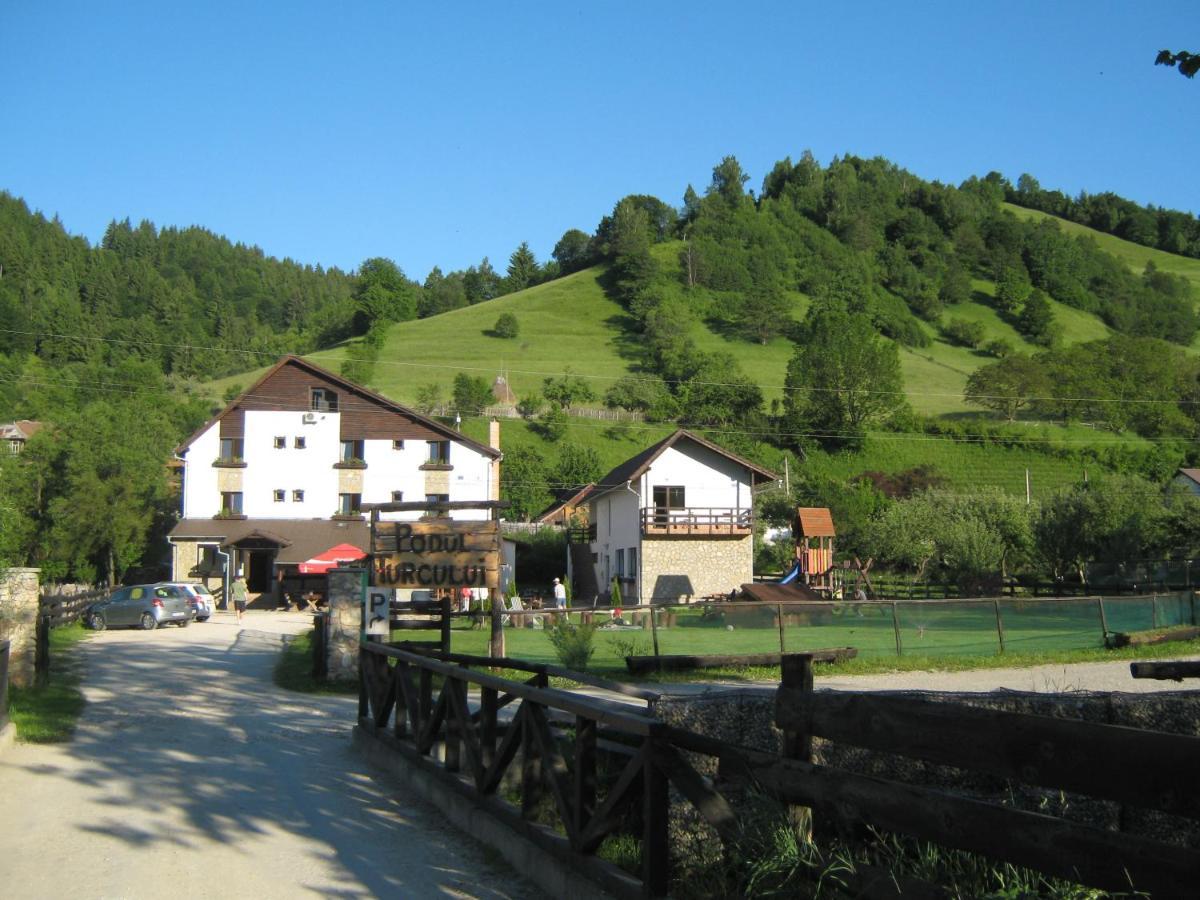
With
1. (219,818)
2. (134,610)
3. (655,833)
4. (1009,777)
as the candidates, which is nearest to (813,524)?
(134,610)

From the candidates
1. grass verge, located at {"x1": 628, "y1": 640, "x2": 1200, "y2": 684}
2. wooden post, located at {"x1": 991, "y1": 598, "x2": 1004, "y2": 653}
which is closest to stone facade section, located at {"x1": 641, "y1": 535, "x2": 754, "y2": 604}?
grass verge, located at {"x1": 628, "y1": 640, "x2": 1200, "y2": 684}

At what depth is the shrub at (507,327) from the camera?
120375 millimetres

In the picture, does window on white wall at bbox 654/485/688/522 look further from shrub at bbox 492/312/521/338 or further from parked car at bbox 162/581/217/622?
shrub at bbox 492/312/521/338

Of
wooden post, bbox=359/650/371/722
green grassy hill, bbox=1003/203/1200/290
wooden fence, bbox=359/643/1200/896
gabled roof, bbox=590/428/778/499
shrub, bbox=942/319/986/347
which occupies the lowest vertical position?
wooden post, bbox=359/650/371/722

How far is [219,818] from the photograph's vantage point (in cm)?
840

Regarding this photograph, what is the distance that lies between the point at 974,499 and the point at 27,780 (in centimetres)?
5155

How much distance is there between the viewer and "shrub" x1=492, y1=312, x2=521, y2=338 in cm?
12038

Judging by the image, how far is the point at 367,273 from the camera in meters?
139

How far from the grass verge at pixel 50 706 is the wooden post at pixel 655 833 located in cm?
905

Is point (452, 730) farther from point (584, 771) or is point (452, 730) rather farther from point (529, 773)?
point (584, 771)

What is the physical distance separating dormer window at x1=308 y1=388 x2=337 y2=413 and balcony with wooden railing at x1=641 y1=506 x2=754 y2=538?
17774 millimetres

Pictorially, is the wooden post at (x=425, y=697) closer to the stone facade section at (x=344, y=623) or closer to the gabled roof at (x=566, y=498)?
the stone facade section at (x=344, y=623)

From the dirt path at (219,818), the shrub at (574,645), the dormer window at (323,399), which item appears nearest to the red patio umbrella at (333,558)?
the dormer window at (323,399)

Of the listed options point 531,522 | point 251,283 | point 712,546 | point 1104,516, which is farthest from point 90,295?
point 1104,516
